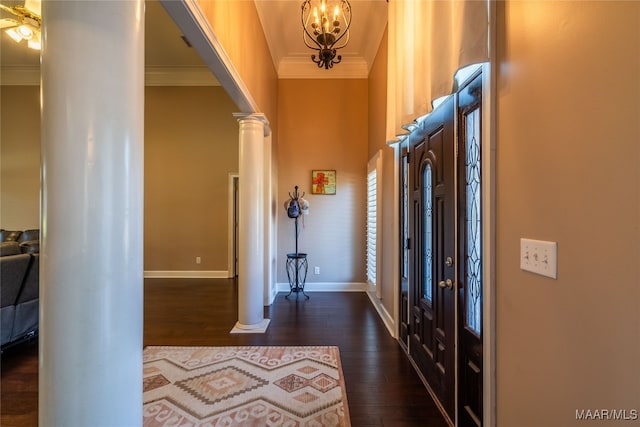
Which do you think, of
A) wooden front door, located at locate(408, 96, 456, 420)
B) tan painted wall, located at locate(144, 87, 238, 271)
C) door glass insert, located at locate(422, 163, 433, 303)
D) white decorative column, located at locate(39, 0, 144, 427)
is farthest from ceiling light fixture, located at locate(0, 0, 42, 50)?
door glass insert, located at locate(422, 163, 433, 303)

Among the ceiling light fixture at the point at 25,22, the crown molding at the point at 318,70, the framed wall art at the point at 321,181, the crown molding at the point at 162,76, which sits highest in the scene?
the crown molding at the point at 162,76

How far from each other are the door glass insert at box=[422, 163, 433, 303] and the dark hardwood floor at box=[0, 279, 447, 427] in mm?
771

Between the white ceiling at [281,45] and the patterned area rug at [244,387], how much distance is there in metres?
3.91

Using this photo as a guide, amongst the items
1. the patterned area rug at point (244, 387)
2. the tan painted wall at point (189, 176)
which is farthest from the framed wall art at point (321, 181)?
the patterned area rug at point (244, 387)

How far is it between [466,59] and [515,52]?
0.66 feet

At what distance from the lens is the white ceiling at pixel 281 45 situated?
3.66 meters

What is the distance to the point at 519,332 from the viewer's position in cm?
112

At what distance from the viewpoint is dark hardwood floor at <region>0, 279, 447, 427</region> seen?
1945mm

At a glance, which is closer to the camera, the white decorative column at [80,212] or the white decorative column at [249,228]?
the white decorative column at [80,212]

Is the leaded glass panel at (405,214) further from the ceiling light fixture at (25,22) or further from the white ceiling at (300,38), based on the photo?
the ceiling light fixture at (25,22)

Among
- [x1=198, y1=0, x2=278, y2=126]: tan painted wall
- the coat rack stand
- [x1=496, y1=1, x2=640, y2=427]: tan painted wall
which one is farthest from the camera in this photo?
the coat rack stand

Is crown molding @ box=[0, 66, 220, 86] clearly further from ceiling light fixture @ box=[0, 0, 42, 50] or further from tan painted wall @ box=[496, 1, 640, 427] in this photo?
tan painted wall @ box=[496, 1, 640, 427]

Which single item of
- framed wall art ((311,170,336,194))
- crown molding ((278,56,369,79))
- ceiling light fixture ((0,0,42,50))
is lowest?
framed wall art ((311,170,336,194))

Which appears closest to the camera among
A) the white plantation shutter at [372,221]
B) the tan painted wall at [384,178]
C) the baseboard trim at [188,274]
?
the tan painted wall at [384,178]
